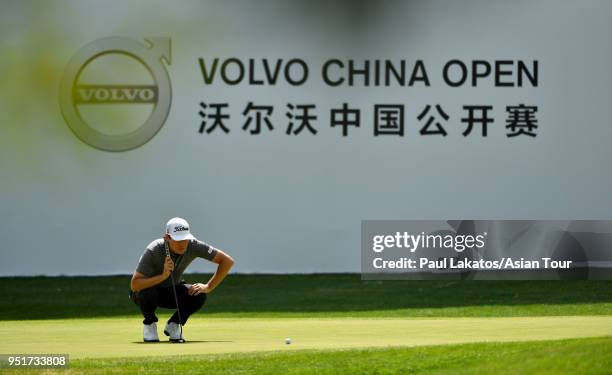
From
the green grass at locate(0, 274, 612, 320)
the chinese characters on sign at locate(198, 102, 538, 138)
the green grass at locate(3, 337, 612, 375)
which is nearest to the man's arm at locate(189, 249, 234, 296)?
the green grass at locate(3, 337, 612, 375)

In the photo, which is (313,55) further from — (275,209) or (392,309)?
(392,309)

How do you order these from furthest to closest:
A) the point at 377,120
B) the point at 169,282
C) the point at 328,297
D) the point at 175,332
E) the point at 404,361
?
the point at 377,120 < the point at 328,297 < the point at 169,282 < the point at 175,332 < the point at 404,361

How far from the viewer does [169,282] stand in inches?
420

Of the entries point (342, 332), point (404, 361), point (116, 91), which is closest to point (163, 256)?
point (342, 332)

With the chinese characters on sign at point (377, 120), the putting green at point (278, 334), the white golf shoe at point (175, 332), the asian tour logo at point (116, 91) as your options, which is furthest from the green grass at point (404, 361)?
the asian tour logo at point (116, 91)

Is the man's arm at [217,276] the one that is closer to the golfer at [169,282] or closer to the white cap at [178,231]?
the golfer at [169,282]

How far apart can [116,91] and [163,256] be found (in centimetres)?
903

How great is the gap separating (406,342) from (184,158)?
987cm

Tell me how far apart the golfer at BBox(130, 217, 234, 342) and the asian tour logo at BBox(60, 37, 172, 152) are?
8761 millimetres

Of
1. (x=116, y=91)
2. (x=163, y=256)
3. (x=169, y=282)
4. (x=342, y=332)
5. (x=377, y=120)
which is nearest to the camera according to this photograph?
(x=163, y=256)

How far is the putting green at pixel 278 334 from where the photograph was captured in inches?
386

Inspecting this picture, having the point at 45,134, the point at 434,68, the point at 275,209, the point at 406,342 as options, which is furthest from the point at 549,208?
the point at 406,342

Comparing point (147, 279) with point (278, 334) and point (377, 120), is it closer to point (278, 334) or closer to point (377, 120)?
point (278, 334)

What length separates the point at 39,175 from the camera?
19.5m
